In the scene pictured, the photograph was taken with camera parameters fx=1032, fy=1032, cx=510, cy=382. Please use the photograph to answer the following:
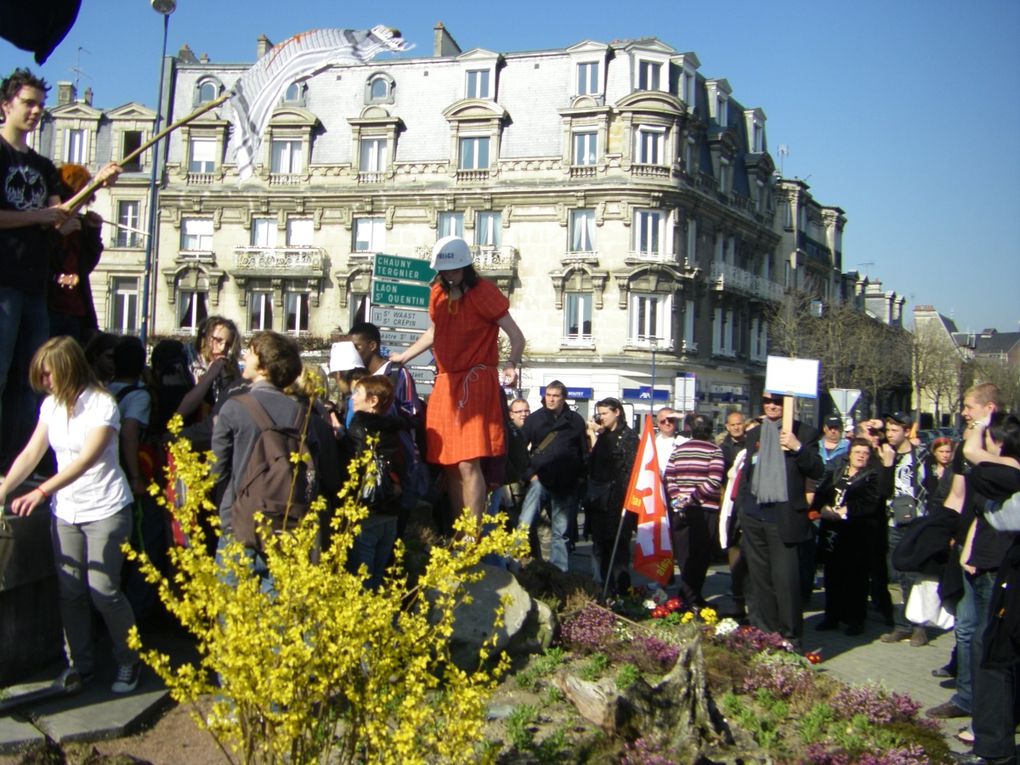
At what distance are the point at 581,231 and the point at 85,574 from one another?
38332 millimetres

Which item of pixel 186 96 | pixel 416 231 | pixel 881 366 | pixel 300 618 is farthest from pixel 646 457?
pixel 881 366

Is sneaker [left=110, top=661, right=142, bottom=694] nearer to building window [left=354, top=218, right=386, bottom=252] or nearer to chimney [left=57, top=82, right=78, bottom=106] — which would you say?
building window [left=354, top=218, right=386, bottom=252]

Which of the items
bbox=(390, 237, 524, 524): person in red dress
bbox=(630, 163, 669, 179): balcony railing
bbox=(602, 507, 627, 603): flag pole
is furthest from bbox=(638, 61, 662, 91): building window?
bbox=(390, 237, 524, 524): person in red dress

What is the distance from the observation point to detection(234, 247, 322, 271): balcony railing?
44.1 m

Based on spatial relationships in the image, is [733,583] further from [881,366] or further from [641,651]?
[881,366]

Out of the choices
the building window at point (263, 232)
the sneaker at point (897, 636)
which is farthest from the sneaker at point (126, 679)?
the building window at point (263, 232)

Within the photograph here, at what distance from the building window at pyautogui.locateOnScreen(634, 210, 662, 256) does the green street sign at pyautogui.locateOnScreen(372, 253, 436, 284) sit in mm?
27209

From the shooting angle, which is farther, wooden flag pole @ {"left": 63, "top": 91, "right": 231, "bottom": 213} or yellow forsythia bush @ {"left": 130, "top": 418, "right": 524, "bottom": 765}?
wooden flag pole @ {"left": 63, "top": 91, "right": 231, "bottom": 213}

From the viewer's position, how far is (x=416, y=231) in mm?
43656

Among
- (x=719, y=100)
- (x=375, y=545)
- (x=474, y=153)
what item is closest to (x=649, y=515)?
(x=375, y=545)

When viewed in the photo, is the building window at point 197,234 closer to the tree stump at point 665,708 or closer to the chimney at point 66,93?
the chimney at point 66,93

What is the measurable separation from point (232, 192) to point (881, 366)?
3248 cm

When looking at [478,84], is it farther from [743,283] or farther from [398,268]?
[398,268]

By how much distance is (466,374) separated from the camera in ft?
21.8
